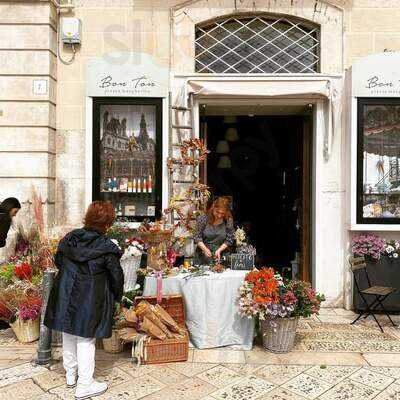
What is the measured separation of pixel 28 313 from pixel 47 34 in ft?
12.9

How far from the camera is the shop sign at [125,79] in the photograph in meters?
6.41

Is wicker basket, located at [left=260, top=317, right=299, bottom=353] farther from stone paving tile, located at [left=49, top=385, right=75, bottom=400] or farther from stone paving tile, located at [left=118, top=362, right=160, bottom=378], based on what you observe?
stone paving tile, located at [left=49, top=385, right=75, bottom=400]

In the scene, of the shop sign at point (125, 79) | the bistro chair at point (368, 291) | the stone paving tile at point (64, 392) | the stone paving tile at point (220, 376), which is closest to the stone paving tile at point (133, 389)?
the stone paving tile at point (64, 392)

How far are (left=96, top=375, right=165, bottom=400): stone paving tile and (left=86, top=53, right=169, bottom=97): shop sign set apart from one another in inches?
161

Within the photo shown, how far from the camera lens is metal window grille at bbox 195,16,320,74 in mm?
6680

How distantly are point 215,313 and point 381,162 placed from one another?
3.57 meters

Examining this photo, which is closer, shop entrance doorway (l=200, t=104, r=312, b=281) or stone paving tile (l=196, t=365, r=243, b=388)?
stone paving tile (l=196, t=365, r=243, b=388)

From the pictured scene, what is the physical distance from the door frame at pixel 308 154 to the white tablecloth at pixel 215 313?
2232 mm

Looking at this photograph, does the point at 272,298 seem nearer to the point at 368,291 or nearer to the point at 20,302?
the point at 368,291

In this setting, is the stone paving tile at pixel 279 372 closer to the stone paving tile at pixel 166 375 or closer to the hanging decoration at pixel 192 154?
the stone paving tile at pixel 166 375

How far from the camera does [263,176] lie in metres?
9.90

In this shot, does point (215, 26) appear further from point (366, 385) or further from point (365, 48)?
point (366, 385)

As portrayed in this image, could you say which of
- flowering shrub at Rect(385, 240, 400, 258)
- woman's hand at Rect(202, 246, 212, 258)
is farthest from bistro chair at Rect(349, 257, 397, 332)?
woman's hand at Rect(202, 246, 212, 258)

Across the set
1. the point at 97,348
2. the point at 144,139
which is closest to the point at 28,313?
the point at 97,348
